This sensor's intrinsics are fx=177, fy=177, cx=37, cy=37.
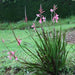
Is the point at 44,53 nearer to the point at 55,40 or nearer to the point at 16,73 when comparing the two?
the point at 55,40

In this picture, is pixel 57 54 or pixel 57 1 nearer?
pixel 57 54

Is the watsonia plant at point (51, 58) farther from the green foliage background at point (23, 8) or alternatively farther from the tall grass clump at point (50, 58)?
the green foliage background at point (23, 8)

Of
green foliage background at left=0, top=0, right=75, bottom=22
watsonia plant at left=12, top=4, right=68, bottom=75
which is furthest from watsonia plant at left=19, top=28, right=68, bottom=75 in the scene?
green foliage background at left=0, top=0, right=75, bottom=22

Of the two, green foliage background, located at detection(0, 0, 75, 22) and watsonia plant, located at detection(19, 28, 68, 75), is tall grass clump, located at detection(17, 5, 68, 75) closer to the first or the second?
watsonia plant, located at detection(19, 28, 68, 75)

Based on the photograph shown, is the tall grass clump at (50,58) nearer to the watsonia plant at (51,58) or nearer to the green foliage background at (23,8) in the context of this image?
the watsonia plant at (51,58)

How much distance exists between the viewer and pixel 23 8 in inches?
433

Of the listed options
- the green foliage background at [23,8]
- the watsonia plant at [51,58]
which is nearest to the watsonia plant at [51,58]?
the watsonia plant at [51,58]

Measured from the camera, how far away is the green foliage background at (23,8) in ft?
33.6

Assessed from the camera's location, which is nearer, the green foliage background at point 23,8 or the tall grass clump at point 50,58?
the tall grass clump at point 50,58

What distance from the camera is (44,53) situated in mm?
2902

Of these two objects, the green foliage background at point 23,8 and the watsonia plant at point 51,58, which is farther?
the green foliage background at point 23,8

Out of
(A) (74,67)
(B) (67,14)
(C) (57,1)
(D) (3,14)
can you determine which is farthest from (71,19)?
(A) (74,67)

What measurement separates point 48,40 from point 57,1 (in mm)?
7542

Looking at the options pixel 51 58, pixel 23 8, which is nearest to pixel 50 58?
pixel 51 58
